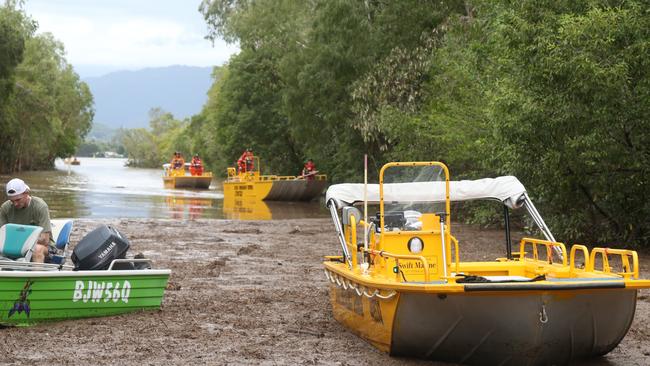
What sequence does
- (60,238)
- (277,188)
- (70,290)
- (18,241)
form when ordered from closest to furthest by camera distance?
(70,290)
(18,241)
(60,238)
(277,188)

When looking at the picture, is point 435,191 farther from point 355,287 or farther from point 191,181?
point 191,181

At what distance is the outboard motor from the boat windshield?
322 centimetres

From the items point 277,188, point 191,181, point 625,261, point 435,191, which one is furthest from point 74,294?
point 191,181

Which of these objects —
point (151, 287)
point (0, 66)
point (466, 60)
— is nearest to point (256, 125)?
point (0, 66)

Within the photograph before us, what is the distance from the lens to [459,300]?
891 cm

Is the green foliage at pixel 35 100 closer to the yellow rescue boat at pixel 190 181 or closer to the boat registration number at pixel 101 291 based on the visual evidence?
the yellow rescue boat at pixel 190 181

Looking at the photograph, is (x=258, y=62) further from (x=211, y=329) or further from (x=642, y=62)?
(x=211, y=329)

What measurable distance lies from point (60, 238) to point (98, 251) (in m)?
1.20

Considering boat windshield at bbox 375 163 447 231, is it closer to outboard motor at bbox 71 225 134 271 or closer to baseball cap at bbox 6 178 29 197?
outboard motor at bbox 71 225 134 271

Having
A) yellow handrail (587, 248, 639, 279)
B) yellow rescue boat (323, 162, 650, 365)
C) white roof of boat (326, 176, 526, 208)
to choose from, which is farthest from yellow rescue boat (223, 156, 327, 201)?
yellow handrail (587, 248, 639, 279)

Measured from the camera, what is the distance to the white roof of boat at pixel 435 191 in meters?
11.0

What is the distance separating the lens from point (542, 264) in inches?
433

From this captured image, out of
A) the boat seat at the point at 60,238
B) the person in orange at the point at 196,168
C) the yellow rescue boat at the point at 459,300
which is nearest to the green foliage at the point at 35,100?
the person in orange at the point at 196,168

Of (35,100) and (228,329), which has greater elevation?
(35,100)
